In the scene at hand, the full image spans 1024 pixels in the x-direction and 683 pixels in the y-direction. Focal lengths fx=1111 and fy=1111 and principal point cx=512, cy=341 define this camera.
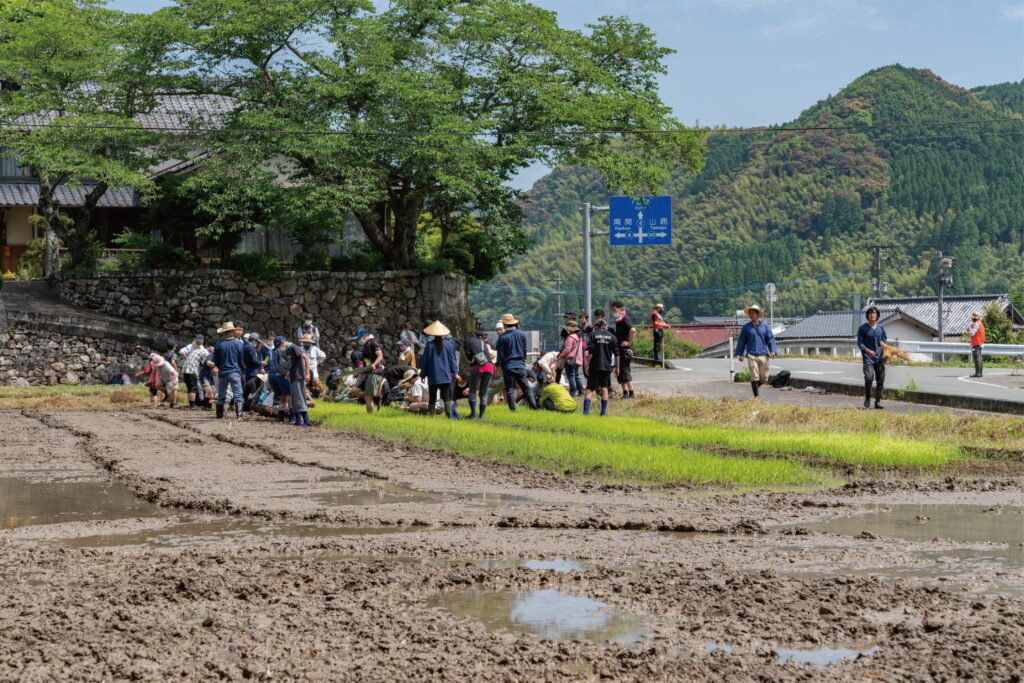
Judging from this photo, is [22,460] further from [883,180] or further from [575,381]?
[883,180]

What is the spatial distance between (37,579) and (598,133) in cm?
3167

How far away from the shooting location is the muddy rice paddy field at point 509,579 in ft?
17.5

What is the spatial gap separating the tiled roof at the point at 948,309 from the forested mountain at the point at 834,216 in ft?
81.0

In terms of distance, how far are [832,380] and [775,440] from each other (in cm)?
1253

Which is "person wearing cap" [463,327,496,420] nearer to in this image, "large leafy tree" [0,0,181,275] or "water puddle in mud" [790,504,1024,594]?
"water puddle in mud" [790,504,1024,594]

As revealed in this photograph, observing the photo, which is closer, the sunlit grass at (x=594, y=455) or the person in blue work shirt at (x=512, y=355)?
the sunlit grass at (x=594, y=455)

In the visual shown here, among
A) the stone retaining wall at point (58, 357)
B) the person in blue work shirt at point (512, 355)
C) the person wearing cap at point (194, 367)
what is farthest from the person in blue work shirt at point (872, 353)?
the stone retaining wall at point (58, 357)

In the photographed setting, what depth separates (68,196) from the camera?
45.5 metres

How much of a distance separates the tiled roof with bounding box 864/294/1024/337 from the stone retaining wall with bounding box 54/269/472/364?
34.1 meters

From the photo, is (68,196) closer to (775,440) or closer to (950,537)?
(775,440)

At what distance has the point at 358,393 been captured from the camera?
2492 centimetres

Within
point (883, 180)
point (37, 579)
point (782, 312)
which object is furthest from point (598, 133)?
point (883, 180)

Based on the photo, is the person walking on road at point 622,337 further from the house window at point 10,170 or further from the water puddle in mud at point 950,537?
the house window at point 10,170

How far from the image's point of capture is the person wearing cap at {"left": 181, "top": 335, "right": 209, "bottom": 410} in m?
26.0
